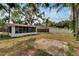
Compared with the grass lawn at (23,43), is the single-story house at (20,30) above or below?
above

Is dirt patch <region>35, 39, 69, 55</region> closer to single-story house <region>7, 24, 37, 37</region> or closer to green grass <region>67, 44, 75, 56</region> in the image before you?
green grass <region>67, 44, 75, 56</region>

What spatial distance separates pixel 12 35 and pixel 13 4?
0.35 metres

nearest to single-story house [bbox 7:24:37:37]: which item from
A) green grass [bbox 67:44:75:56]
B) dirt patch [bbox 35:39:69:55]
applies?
dirt patch [bbox 35:39:69:55]

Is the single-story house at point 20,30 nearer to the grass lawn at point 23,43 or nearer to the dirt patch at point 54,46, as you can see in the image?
the grass lawn at point 23,43

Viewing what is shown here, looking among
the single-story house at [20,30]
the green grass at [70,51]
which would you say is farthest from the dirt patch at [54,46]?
the single-story house at [20,30]

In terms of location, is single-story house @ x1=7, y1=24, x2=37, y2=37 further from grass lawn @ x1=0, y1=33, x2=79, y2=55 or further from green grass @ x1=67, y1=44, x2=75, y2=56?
green grass @ x1=67, y1=44, x2=75, y2=56

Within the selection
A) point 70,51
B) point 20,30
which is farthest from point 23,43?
point 70,51

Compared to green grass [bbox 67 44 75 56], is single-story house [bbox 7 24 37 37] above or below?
above

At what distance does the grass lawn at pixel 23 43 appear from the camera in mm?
2857

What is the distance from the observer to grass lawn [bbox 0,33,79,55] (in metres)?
2.86

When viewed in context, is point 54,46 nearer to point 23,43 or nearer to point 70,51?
point 70,51

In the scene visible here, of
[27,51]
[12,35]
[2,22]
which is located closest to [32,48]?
[27,51]

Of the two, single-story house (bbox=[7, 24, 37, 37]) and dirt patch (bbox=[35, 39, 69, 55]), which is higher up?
single-story house (bbox=[7, 24, 37, 37])

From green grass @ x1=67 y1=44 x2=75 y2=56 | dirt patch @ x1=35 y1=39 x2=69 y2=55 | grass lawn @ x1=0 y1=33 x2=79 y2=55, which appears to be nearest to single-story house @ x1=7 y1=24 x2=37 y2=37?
grass lawn @ x1=0 y1=33 x2=79 y2=55
